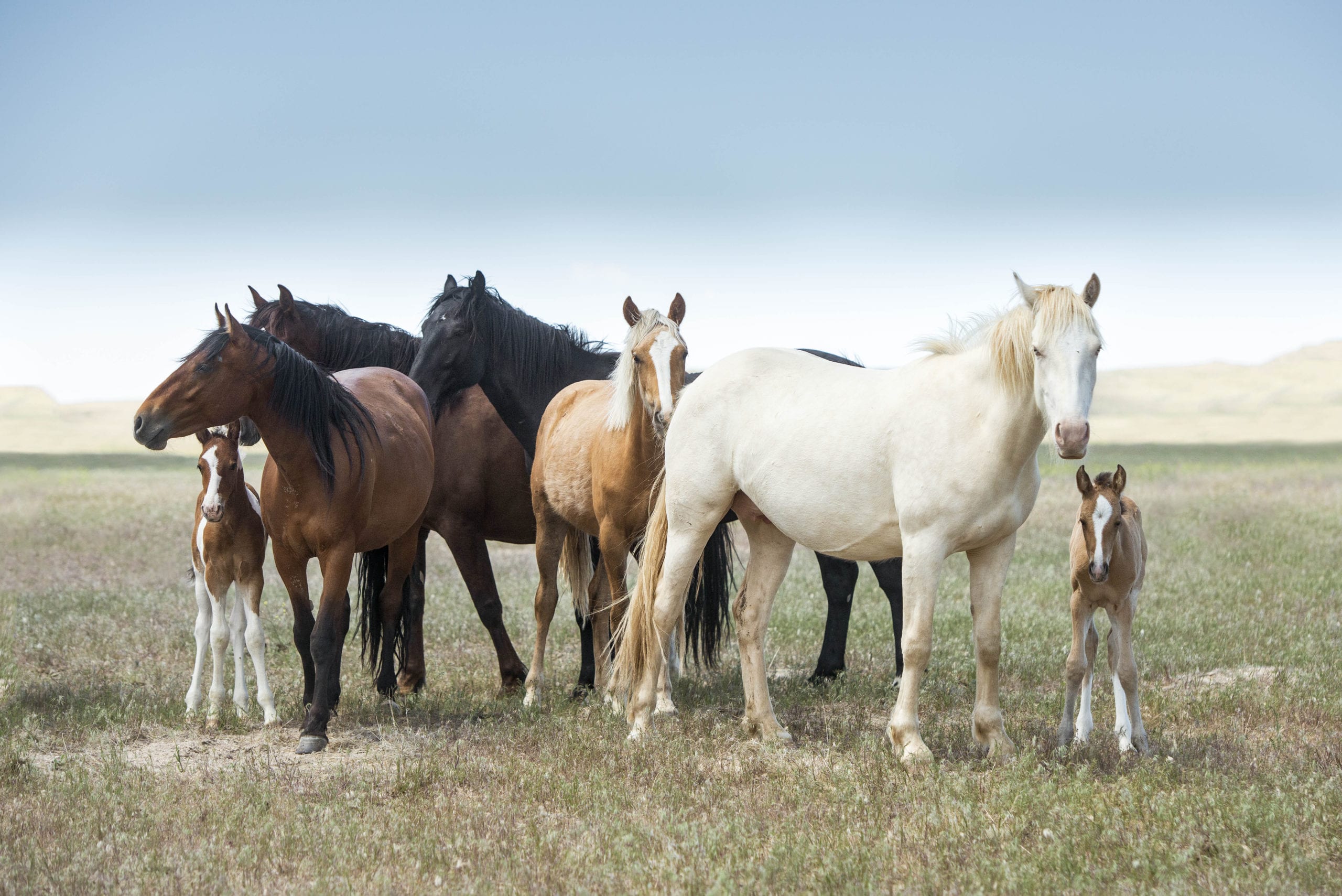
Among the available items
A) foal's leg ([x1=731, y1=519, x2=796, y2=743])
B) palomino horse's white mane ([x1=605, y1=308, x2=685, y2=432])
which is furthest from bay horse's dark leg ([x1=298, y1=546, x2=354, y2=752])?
foal's leg ([x1=731, y1=519, x2=796, y2=743])

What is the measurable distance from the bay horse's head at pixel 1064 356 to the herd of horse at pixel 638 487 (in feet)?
0.04

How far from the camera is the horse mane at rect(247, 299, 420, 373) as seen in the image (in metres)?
9.24

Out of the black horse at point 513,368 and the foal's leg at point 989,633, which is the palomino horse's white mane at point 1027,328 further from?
the black horse at point 513,368

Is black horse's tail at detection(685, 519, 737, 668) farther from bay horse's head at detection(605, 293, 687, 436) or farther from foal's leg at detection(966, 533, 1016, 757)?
foal's leg at detection(966, 533, 1016, 757)

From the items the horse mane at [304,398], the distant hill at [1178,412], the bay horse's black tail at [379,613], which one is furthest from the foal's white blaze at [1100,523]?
the distant hill at [1178,412]

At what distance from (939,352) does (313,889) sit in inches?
165

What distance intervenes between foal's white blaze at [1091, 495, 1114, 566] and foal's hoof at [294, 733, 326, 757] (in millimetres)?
4606

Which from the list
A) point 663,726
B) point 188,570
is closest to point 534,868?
point 663,726

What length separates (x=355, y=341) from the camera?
30.7 ft

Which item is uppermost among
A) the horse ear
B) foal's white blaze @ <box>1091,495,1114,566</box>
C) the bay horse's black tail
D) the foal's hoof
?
the horse ear

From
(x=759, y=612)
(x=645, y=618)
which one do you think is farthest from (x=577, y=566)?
(x=759, y=612)

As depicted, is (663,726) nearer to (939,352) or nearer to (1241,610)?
(939,352)

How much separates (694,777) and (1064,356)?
2.86 metres

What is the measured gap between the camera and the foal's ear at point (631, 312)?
731 centimetres
